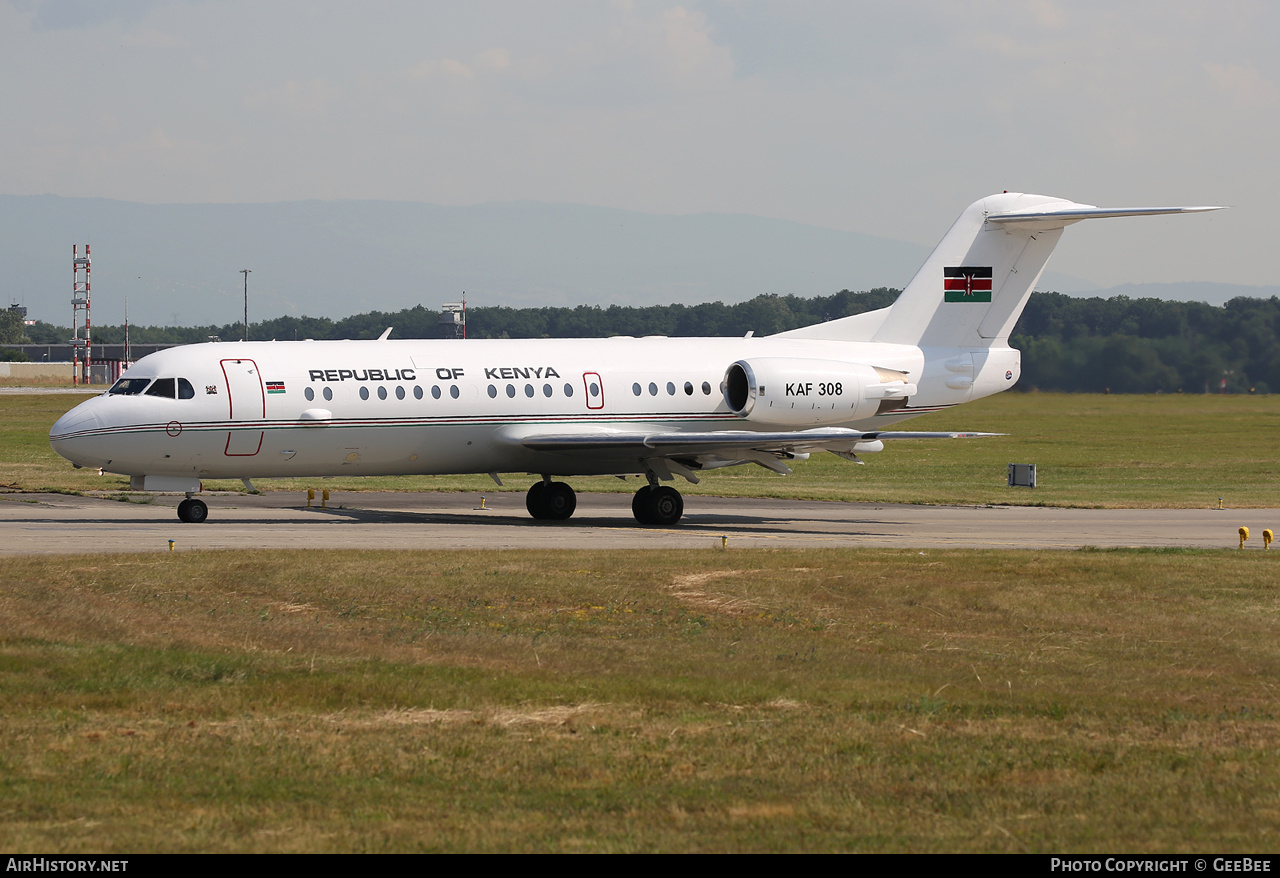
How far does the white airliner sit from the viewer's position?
28.3m

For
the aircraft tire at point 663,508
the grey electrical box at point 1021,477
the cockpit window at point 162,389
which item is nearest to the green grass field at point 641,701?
the cockpit window at point 162,389

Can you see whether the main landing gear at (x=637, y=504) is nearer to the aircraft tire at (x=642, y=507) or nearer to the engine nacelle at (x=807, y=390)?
the aircraft tire at (x=642, y=507)

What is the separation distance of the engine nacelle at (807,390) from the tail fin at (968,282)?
160 cm

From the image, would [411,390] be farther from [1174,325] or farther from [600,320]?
[600,320]

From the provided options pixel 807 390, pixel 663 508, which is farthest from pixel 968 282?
pixel 663 508

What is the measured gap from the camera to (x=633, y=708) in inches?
487

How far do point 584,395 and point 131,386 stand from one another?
9.37 meters

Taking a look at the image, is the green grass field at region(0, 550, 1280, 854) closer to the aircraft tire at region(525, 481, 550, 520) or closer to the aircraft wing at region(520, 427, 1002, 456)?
the aircraft wing at region(520, 427, 1002, 456)

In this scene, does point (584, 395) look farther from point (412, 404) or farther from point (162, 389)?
point (162, 389)

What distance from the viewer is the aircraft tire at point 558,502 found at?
32.1m

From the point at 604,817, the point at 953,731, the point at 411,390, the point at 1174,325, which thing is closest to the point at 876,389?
the point at 411,390

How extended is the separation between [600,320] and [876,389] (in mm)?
72345

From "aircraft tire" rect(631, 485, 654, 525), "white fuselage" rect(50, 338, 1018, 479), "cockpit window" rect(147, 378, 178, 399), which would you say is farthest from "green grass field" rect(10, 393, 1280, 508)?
"cockpit window" rect(147, 378, 178, 399)
